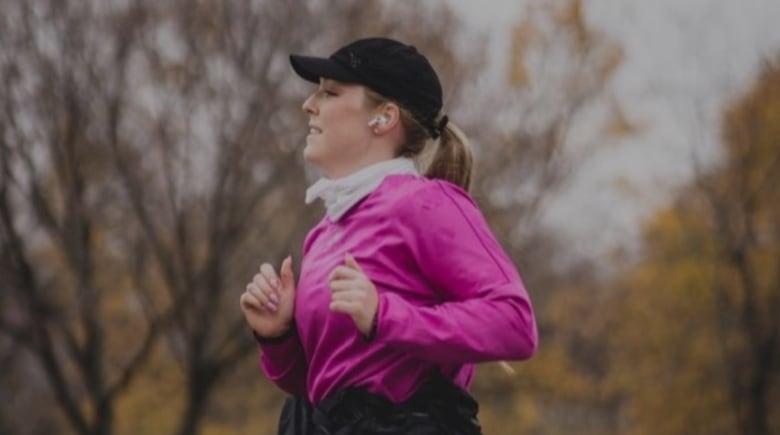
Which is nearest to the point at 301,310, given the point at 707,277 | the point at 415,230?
the point at 415,230

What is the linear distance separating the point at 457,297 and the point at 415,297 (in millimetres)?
98

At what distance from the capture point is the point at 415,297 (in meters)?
2.64

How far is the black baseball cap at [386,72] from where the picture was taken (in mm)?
2781

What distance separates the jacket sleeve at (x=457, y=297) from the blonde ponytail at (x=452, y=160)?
15 centimetres

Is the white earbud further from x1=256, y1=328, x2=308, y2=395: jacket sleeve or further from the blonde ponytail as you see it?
x1=256, y1=328, x2=308, y2=395: jacket sleeve

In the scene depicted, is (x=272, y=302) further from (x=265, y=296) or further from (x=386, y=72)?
(x=386, y=72)

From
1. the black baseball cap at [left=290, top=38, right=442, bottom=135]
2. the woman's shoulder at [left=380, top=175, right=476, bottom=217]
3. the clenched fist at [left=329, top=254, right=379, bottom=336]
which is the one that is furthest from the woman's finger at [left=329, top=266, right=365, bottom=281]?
the black baseball cap at [left=290, top=38, right=442, bottom=135]

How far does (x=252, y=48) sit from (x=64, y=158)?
83.2 inches

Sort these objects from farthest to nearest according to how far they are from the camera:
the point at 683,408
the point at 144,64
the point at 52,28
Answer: the point at 683,408
the point at 144,64
the point at 52,28

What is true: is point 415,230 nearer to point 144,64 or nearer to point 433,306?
point 433,306

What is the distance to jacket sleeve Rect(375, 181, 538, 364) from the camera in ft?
8.11

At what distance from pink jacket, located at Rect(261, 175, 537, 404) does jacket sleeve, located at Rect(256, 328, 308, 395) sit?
9 centimetres

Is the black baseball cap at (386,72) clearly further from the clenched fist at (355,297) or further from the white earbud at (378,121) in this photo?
the clenched fist at (355,297)

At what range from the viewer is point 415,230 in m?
2.62
